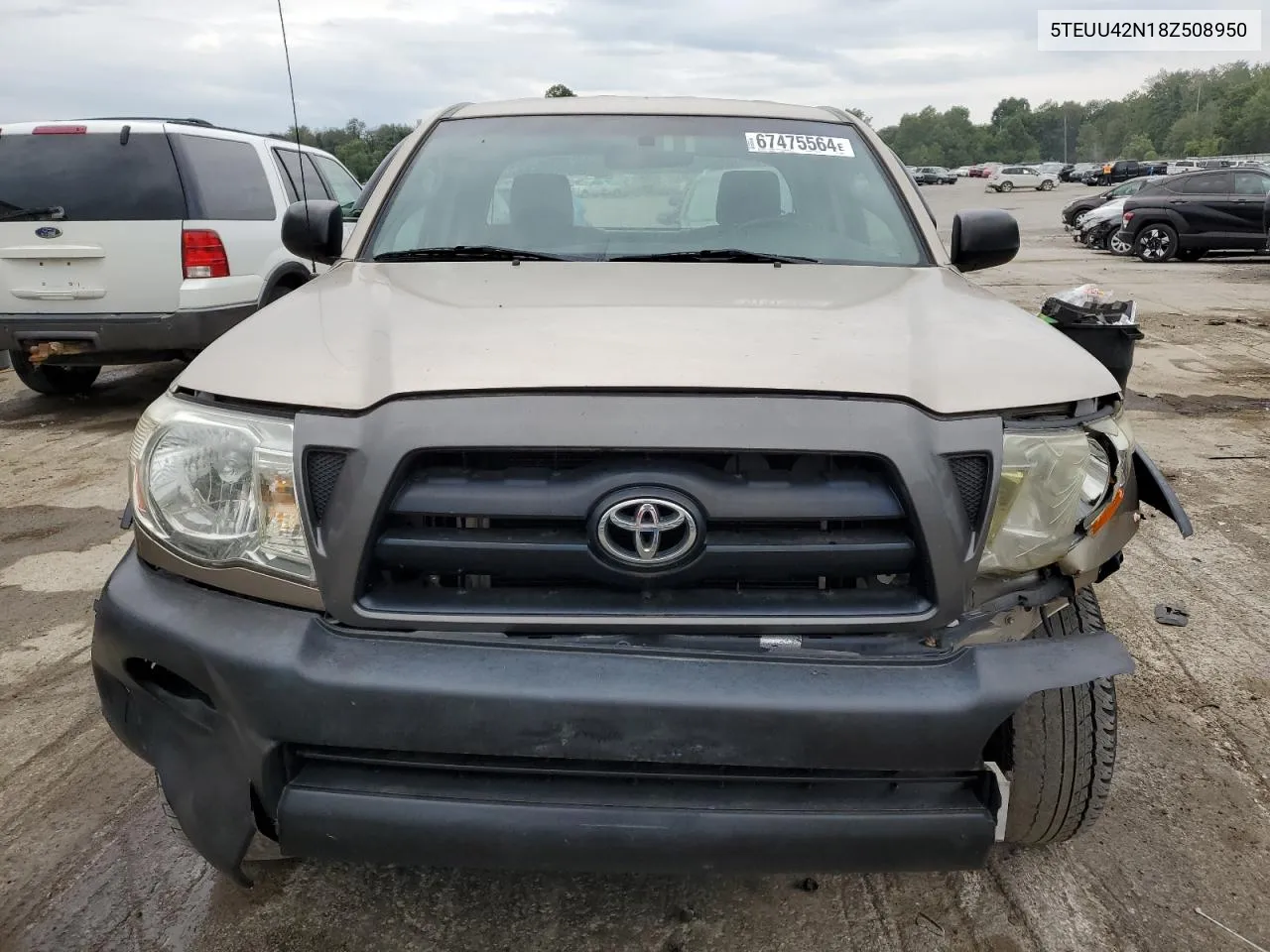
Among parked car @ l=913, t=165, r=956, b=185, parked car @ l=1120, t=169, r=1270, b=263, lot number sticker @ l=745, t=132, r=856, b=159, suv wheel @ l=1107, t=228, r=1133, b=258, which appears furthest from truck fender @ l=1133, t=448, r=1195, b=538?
parked car @ l=913, t=165, r=956, b=185

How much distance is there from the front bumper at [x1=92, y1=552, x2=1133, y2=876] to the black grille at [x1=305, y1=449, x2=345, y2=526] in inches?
7.7

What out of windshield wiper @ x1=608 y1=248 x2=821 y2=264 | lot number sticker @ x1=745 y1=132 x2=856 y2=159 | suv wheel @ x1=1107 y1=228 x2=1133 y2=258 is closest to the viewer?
Answer: windshield wiper @ x1=608 y1=248 x2=821 y2=264

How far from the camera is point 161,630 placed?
184cm

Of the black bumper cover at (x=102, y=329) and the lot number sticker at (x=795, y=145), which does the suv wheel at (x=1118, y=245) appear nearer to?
the black bumper cover at (x=102, y=329)

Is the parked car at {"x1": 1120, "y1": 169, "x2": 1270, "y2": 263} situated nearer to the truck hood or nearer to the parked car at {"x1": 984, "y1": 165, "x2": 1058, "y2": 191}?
the truck hood

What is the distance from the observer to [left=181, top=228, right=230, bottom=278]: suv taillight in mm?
6703

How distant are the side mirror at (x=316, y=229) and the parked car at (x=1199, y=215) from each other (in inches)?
725

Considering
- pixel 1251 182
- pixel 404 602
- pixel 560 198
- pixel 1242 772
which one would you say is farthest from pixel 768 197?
pixel 1251 182

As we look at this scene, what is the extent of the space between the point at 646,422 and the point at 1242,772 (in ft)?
6.90

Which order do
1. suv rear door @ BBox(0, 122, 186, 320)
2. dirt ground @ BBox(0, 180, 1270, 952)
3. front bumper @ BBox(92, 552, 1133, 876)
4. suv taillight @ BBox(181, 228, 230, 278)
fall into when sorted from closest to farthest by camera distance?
front bumper @ BBox(92, 552, 1133, 876)
dirt ground @ BBox(0, 180, 1270, 952)
suv rear door @ BBox(0, 122, 186, 320)
suv taillight @ BBox(181, 228, 230, 278)

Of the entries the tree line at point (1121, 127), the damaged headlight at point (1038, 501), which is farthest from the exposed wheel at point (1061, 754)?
the tree line at point (1121, 127)

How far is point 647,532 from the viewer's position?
1.74 meters

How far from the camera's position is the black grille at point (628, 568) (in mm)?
1771

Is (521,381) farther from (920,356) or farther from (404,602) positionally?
(920,356)
